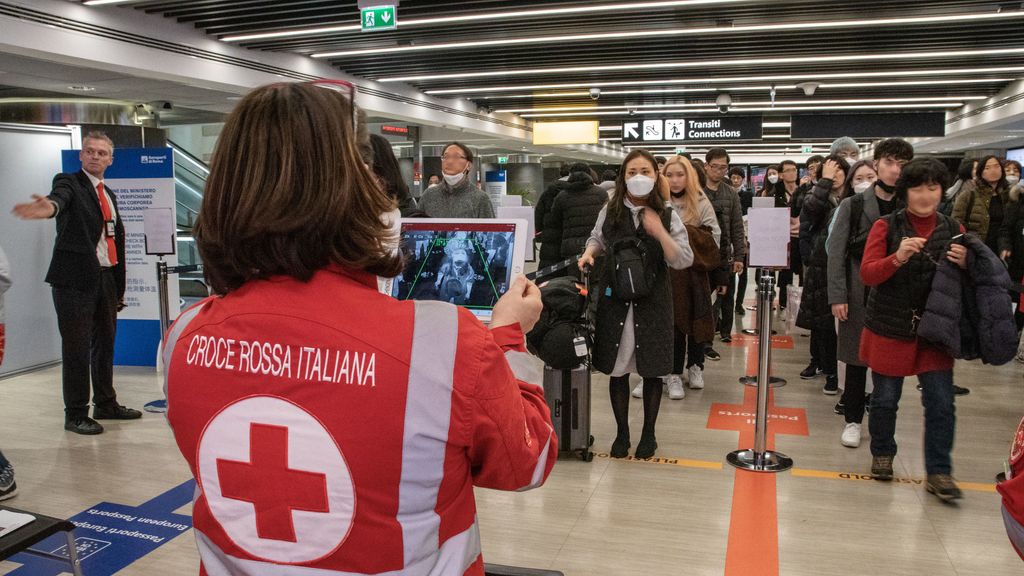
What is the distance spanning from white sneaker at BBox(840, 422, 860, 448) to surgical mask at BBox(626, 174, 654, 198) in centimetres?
182

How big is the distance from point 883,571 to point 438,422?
2560 millimetres

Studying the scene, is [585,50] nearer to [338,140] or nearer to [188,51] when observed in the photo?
[188,51]

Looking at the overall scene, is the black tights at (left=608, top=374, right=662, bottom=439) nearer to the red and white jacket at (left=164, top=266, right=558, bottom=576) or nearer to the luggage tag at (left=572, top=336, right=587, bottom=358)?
the luggage tag at (left=572, top=336, right=587, bottom=358)

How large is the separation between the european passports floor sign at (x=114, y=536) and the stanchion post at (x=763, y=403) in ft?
8.82

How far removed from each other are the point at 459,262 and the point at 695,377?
3931 millimetres

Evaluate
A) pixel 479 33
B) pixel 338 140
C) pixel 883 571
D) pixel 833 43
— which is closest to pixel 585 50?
pixel 479 33

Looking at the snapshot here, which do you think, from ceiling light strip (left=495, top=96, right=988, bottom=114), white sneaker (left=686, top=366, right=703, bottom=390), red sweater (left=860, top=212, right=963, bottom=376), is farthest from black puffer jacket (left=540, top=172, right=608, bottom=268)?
ceiling light strip (left=495, top=96, right=988, bottom=114)

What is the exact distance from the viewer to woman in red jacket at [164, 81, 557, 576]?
946mm

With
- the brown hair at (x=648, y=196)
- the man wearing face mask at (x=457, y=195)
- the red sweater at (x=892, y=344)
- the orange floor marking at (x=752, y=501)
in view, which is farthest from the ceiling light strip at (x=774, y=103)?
the red sweater at (x=892, y=344)

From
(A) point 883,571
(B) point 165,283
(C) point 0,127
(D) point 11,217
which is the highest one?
(C) point 0,127

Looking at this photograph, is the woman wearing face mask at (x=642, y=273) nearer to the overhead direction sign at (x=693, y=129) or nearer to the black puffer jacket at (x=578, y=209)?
the black puffer jacket at (x=578, y=209)

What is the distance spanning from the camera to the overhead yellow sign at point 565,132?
17391 mm

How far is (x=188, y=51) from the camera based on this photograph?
30.0 feet

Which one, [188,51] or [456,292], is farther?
[188,51]
